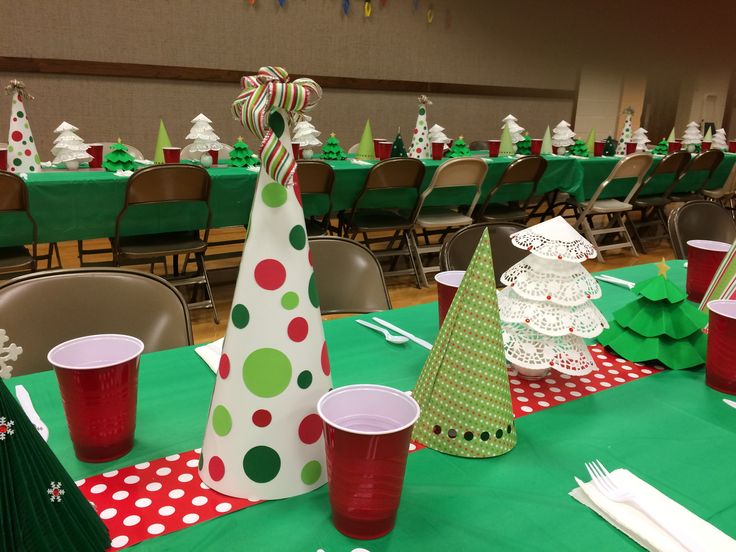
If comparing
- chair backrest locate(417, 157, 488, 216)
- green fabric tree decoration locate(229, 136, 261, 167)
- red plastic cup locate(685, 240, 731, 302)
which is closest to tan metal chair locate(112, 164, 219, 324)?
green fabric tree decoration locate(229, 136, 261, 167)

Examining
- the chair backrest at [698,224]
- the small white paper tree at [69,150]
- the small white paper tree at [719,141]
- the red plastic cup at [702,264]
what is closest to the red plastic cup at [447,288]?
the red plastic cup at [702,264]

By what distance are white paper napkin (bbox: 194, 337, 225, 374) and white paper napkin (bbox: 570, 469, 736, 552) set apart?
1.85 feet

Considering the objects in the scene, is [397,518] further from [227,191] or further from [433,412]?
[227,191]

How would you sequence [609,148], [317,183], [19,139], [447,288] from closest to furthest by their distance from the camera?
[447,288] < [19,139] < [317,183] < [609,148]

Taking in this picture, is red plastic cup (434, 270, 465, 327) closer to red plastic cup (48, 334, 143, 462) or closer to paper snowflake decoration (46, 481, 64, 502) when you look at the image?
red plastic cup (48, 334, 143, 462)

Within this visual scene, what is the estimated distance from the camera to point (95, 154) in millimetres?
3062

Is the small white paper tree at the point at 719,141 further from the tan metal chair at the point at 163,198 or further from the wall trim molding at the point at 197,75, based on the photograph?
the tan metal chair at the point at 163,198

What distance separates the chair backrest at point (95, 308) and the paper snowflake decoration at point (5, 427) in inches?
29.3

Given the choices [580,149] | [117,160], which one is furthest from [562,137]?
[117,160]

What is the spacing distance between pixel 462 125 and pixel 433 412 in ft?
19.6

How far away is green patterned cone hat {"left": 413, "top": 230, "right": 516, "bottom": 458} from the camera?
705 millimetres

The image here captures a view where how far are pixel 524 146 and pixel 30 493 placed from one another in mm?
4251

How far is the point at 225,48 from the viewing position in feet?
16.5

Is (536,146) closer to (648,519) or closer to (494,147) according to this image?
(494,147)
